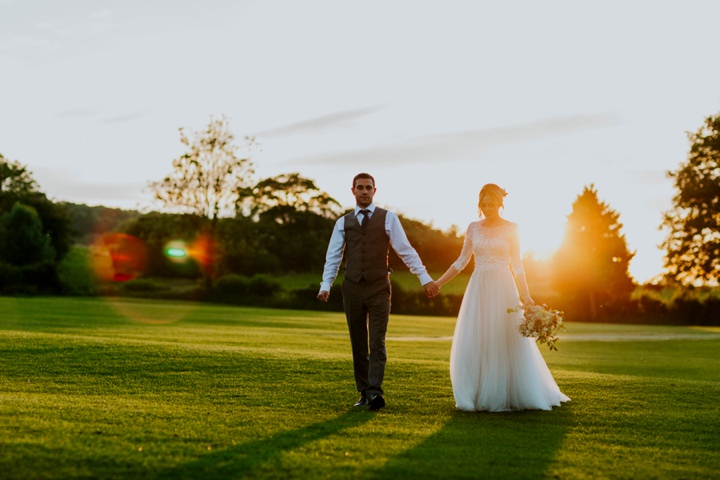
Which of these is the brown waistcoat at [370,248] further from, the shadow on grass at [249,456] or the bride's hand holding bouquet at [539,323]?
the shadow on grass at [249,456]

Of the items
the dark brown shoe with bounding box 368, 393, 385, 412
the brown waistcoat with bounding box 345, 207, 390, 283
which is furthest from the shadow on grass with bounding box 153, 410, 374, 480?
the brown waistcoat with bounding box 345, 207, 390, 283

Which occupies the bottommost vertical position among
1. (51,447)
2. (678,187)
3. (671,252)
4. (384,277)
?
(51,447)

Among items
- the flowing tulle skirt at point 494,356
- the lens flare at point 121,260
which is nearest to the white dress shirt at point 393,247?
the flowing tulle skirt at point 494,356

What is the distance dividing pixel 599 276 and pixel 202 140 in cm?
3413

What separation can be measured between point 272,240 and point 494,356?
6152cm

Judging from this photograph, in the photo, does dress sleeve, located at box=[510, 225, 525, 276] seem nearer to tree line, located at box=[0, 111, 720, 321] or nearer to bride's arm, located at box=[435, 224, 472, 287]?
bride's arm, located at box=[435, 224, 472, 287]

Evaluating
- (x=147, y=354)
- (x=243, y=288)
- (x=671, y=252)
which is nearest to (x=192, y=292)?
(x=243, y=288)

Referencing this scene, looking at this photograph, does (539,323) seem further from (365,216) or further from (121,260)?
(121,260)

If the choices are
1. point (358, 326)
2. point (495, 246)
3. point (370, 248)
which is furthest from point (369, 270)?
point (495, 246)

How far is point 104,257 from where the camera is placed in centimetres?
7619

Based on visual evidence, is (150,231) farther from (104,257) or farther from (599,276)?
(599,276)

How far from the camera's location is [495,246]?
9680 mm

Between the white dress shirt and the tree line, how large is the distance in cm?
4506

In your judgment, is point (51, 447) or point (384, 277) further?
point (384, 277)
